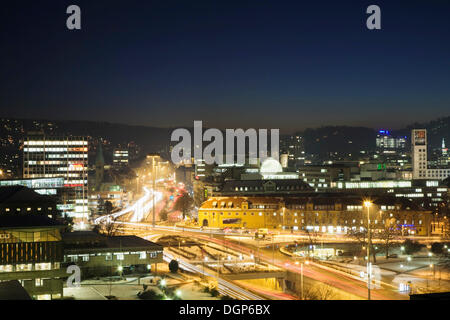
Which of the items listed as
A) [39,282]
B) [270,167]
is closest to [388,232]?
[39,282]

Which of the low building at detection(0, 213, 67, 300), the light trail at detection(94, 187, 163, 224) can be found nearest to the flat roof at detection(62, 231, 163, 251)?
the low building at detection(0, 213, 67, 300)

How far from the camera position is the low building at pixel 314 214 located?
40344 mm

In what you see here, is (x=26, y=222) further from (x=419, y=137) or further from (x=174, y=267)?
(x=419, y=137)

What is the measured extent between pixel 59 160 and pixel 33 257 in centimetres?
4080

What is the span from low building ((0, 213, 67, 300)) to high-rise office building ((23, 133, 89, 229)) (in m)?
35.7

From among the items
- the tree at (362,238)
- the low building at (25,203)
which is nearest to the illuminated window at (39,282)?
the tree at (362,238)

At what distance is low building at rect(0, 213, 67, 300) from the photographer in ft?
69.8

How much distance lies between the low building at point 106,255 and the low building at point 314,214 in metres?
17.5

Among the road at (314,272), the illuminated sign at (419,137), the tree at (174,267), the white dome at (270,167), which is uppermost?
the illuminated sign at (419,137)

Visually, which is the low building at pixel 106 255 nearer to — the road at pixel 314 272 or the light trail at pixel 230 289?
the light trail at pixel 230 289
